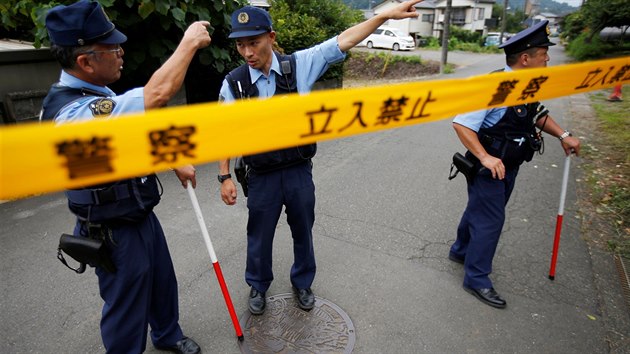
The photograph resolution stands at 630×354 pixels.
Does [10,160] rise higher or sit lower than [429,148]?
higher

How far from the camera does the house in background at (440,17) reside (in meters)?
45.7

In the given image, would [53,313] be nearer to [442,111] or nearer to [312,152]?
[312,152]

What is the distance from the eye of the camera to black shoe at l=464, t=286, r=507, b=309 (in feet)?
9.51

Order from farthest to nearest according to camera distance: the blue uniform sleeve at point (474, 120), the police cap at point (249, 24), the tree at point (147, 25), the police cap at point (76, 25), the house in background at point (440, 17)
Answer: the house in background at point (440, 17) < the tree at point (147, 25) < the blue uniform sleeve at point (474, 120) < the police cap at point (249, 24) < the police cap at point (76, 25)

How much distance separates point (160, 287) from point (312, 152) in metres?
1.28

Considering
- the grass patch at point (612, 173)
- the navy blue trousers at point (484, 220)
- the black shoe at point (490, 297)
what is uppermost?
the navy blue trousers at point (484, 220)

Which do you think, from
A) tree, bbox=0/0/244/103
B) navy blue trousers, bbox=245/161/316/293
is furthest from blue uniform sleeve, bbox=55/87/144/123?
tree, bbox=0/0/244/103

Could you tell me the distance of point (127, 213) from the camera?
6.28 feet

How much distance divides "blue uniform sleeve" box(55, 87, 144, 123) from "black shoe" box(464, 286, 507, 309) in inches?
108

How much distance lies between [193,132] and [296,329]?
1.85 metres

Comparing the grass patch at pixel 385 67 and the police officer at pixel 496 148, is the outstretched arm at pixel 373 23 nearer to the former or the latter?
the police officer at pixel 496 148

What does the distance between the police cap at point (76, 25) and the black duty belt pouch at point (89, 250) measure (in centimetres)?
93

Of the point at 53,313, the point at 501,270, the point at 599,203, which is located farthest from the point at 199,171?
the point at 599,203

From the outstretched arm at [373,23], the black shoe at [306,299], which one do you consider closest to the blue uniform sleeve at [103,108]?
the outstretched arm at [373,23]
